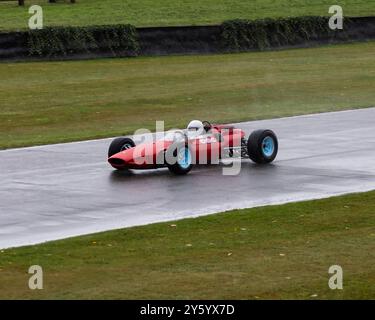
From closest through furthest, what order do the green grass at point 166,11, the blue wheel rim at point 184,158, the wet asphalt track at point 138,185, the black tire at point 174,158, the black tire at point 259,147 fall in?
the wet asphalt track at point 138,185 → the black tire at point 174,158 → the blue wheel rim at point 184,158 → the black tire at point 259,147 → the green grass at point 166,11

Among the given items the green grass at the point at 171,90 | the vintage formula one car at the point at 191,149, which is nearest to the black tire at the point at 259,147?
the vintage formula one car at the point at 191,149

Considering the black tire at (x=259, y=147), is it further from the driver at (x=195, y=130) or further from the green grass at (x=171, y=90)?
the green grass at (x=171, y=90)

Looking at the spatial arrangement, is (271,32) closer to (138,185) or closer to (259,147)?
(259,147)

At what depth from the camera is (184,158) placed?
63.9ft

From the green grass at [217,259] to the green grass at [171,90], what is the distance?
977 centimetres

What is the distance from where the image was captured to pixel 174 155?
63.5 feet

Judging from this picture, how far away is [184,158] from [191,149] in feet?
1.05

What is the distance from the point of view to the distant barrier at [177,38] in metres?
39.2

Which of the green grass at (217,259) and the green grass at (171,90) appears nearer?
the green grass at (217,259)

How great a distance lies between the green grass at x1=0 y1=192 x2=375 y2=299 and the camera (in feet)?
38.4

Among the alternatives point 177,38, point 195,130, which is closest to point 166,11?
point 177,38

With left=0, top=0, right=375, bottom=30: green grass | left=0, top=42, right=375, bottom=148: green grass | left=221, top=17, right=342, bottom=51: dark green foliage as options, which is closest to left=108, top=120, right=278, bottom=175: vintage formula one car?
left=0, top=42, right=375, bottom=148: green grass

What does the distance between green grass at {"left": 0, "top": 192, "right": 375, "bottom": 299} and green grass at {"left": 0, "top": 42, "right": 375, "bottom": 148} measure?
977 centimetres
